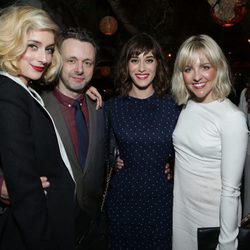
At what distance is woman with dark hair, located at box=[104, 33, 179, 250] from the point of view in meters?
2.63

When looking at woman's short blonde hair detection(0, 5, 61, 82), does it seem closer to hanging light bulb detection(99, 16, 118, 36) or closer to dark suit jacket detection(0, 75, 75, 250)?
dark suit jacket detection(0, 75, 75, 250)

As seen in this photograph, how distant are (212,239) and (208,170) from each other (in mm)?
434

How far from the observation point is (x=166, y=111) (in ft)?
8.91

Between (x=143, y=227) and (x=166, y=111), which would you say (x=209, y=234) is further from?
(x=166, y=111)

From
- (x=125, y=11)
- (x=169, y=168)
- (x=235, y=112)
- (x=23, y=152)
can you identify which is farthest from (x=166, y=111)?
(x=125, y=11)

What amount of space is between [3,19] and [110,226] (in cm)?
173

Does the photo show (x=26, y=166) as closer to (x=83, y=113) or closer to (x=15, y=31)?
(x=15, y=31)

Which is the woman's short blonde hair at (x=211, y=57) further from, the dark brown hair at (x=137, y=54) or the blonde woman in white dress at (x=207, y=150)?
the dark brown hair at (x=137, y=54)

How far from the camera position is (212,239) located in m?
2.01

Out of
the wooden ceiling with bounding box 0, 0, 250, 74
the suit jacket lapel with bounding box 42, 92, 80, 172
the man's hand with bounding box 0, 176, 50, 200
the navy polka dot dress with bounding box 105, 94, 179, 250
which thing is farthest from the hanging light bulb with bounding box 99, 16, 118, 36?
the man's hand with bounding box 0, 176, 50, 200

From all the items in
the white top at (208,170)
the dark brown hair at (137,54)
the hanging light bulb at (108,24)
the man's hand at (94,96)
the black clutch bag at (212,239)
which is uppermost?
the hanging light bulb at (108,24)

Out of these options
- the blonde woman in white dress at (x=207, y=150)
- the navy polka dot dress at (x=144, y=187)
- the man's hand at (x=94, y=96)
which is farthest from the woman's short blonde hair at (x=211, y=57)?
the man's hand at (x=94, y=96)

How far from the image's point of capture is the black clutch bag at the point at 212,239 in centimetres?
198

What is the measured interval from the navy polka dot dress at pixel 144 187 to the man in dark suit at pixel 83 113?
186 mm
